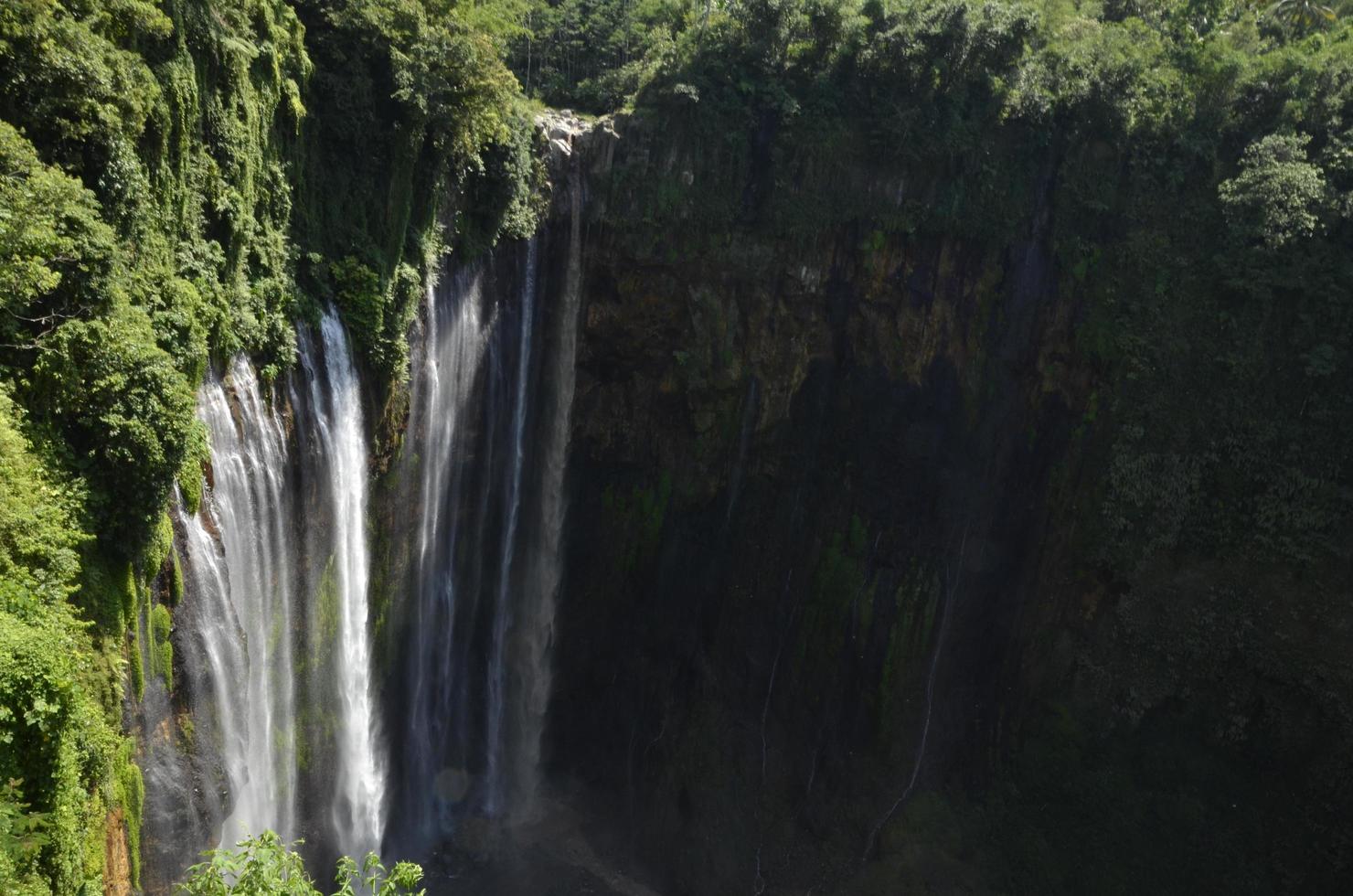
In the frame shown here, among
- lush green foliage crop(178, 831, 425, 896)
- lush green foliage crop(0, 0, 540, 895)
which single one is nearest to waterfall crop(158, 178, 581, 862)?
lush green foliage crop(0, 0, 540, 895)

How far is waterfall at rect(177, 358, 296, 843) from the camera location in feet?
40.5

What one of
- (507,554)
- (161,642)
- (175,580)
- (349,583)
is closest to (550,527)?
(507,554)

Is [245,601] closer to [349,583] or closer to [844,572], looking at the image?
[349,583]

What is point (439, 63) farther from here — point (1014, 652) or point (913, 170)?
point (1014, 652)

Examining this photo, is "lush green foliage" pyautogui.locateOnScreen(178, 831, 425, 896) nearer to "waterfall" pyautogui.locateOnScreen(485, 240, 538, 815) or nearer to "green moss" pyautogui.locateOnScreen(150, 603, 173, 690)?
"green moss" pyautogui.locateOnScreen(150, 603, 173, 690)

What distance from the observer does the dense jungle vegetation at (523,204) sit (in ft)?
30.3

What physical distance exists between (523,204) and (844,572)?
1168cm

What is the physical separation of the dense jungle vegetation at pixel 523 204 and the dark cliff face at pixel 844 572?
0.94 m

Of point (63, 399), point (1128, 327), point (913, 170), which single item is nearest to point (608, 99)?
point (913, 170)

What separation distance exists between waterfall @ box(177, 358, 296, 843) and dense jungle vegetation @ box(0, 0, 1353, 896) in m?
0.70

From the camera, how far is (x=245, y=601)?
1373cm

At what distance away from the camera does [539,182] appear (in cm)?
2116

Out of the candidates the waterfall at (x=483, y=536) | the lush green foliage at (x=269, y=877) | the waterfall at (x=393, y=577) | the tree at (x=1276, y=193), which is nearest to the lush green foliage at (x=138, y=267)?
the waterfall at (x=393, y=577)

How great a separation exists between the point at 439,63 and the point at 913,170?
11729mm
